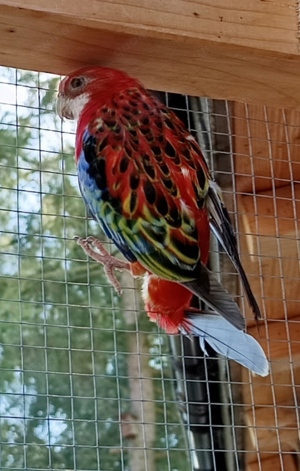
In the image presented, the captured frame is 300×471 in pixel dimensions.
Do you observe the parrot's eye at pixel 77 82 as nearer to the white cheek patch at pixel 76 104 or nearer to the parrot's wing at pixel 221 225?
the white cheek patch at pixel 76 104

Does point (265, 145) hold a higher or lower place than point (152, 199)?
lower

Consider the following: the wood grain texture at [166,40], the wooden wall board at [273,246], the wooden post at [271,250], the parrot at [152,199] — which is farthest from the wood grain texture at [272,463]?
the wood grain texture at [166,40]

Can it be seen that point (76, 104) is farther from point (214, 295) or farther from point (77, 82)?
point (214, 295)

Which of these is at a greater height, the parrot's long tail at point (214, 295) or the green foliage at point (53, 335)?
the parrot's long tail at point (214, 295)

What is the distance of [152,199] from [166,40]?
166mm

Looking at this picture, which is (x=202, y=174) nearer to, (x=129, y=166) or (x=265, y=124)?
(x=129, y=166)

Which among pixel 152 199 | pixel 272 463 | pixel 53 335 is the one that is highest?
pixel 152 199

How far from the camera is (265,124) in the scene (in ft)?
5.09

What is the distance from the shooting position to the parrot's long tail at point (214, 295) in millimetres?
1000

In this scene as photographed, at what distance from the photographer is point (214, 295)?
39.8 inches

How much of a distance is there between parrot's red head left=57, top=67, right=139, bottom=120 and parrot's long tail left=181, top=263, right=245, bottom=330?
22cm

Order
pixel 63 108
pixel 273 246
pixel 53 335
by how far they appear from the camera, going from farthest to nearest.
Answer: pixel 53 335 → pixel 273 246 → pixel 63 108

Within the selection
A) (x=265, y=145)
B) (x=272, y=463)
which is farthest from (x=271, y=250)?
(x=272, y=463)

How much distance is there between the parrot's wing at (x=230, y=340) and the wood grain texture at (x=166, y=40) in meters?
0.27
